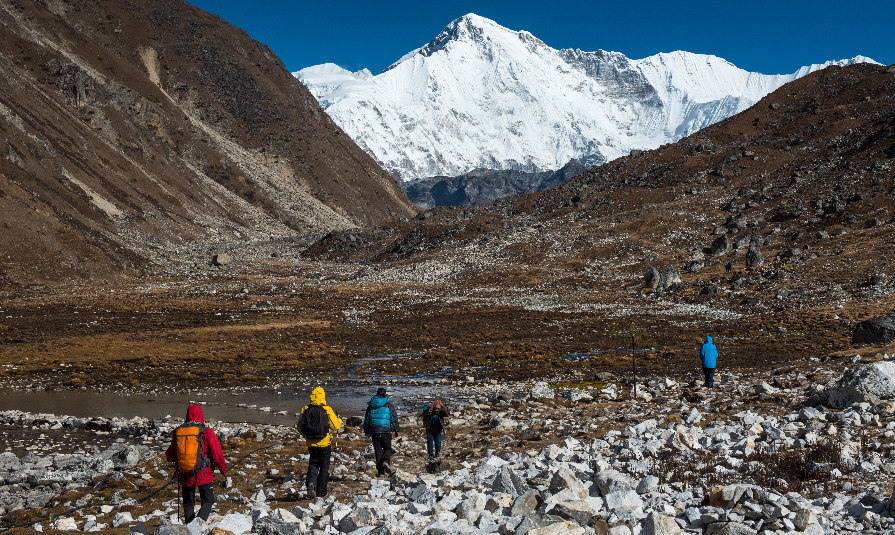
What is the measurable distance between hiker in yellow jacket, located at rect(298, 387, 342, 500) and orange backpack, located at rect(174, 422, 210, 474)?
203 centimetres

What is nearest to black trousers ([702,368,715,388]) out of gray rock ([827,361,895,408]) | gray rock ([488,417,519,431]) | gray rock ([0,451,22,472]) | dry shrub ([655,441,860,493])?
gray rock ([827,361,895,408])

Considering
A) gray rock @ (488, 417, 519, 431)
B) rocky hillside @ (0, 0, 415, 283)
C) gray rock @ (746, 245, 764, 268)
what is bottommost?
gray rock @ (488, 417, 519, 431)

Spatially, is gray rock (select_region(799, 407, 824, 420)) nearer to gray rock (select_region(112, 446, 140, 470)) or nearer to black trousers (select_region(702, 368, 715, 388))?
black trousers (select_region(702, 368, 715, 388))

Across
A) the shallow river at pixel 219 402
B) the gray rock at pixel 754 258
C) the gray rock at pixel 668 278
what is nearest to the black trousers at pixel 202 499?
the shallow river at pixel 219 402

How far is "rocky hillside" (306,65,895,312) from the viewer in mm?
54344

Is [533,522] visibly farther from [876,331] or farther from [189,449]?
[876,331]

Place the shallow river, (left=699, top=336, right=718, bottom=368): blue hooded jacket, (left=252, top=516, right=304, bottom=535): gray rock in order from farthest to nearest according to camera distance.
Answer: the shallow river → (left=699, top=336, right=718, bottom=368): blue hooded jacket → (left=252, top=516, right=304, bottom=535): gray rock

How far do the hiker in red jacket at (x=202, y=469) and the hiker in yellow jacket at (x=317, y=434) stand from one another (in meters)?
1.76

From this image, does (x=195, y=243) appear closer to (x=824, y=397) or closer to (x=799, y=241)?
(x=799, y=241)

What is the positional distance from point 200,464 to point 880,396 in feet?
49.5

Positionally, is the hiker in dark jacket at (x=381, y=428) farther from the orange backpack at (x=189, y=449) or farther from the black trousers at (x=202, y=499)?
the orange backpack at (x=189, y=449)

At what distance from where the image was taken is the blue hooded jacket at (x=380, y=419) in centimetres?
1437

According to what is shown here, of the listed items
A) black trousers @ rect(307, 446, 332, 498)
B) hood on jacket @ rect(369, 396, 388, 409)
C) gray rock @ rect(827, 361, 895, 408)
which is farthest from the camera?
gray rock @ rect(827, 361, 895, 408)

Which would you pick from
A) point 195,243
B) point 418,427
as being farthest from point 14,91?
point 418,427
